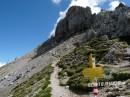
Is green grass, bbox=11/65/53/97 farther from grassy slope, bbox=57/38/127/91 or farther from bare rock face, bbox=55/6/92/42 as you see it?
bare rock face, bbox=55/6/92/42

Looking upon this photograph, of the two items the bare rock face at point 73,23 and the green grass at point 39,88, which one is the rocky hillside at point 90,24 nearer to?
the bare rock face at point 73,23

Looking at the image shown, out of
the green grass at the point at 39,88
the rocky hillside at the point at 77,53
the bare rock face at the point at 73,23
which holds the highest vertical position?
the bare rock face at the point at 73,23

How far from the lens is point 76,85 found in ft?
171

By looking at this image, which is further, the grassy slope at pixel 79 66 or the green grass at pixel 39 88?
the grassy slope at pixel 79 66

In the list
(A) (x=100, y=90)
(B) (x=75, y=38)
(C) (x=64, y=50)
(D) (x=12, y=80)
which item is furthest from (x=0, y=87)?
(A) (x=100, y=90)

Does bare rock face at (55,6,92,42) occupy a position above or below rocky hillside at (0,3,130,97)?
above

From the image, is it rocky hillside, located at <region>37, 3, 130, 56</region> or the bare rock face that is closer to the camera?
rocky hillside, located at <region>37, 3, 130, 56</region>

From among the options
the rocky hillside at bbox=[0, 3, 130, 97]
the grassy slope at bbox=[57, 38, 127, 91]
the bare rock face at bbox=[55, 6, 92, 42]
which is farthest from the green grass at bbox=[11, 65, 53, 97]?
the bare rock face at bbox=[55, 6, 92, 42]

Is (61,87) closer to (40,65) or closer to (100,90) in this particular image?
(100,90)

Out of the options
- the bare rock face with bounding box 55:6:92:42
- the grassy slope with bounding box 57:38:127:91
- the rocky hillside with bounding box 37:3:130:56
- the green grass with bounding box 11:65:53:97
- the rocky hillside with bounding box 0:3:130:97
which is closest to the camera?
the green grass with bounding box 11:65:53:97

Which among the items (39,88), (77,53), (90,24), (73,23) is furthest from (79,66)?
(73,23)

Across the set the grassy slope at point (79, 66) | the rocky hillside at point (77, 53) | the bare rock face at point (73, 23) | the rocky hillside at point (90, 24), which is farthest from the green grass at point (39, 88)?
the bare rock face at point (73, 23)

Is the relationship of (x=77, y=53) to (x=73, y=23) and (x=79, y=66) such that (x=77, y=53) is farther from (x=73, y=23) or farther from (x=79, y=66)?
(x=73, y=23)

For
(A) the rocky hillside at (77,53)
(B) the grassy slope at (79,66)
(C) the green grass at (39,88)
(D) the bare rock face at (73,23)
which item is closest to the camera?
(C) the green grass at (39,88)
